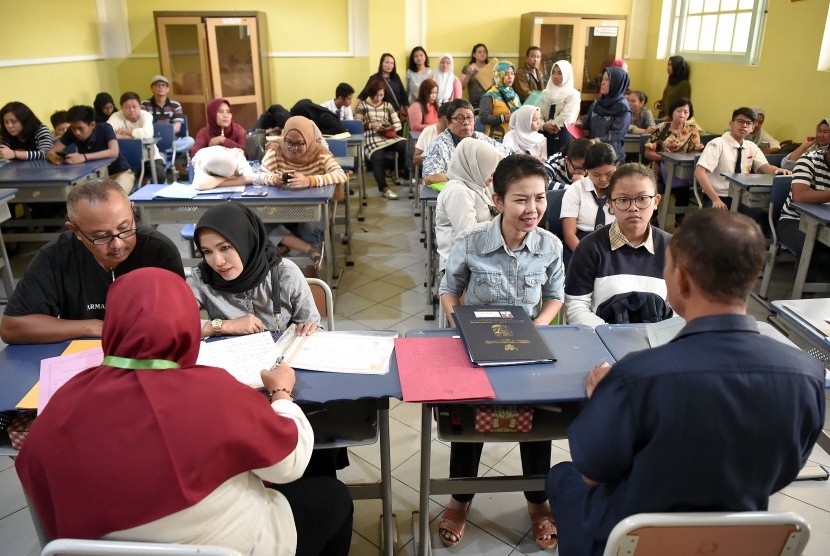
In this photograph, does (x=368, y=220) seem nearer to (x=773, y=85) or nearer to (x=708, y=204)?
(x=708, y=204)

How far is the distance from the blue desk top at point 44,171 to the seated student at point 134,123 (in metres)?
1.45

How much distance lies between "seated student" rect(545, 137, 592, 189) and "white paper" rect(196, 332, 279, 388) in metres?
2.42

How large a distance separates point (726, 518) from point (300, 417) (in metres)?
0.88

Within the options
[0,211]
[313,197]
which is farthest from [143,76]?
[313,197]

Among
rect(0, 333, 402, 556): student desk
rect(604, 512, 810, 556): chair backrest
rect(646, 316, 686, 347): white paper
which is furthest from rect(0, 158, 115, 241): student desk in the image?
rect(604, 512, 810, 556): chair backrest

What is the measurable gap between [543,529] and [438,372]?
2.76ft

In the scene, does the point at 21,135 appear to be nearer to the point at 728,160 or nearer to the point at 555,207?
the point at 555,207

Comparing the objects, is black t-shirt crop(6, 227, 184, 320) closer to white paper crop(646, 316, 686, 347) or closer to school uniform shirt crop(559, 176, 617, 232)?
white paper crop(646, 316, 686, 347)

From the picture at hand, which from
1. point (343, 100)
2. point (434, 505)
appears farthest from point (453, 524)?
point (343, 100)

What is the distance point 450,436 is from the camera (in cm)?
173

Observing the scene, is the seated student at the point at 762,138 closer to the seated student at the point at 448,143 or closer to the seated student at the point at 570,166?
the seated student at the point at 570,166

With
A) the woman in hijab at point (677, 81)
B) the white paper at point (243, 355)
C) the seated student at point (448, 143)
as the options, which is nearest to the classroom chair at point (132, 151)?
the seated student at point (448, 143)

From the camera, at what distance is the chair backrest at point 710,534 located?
110 centimetres

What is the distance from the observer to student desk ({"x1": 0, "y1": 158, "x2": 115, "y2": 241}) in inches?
165
